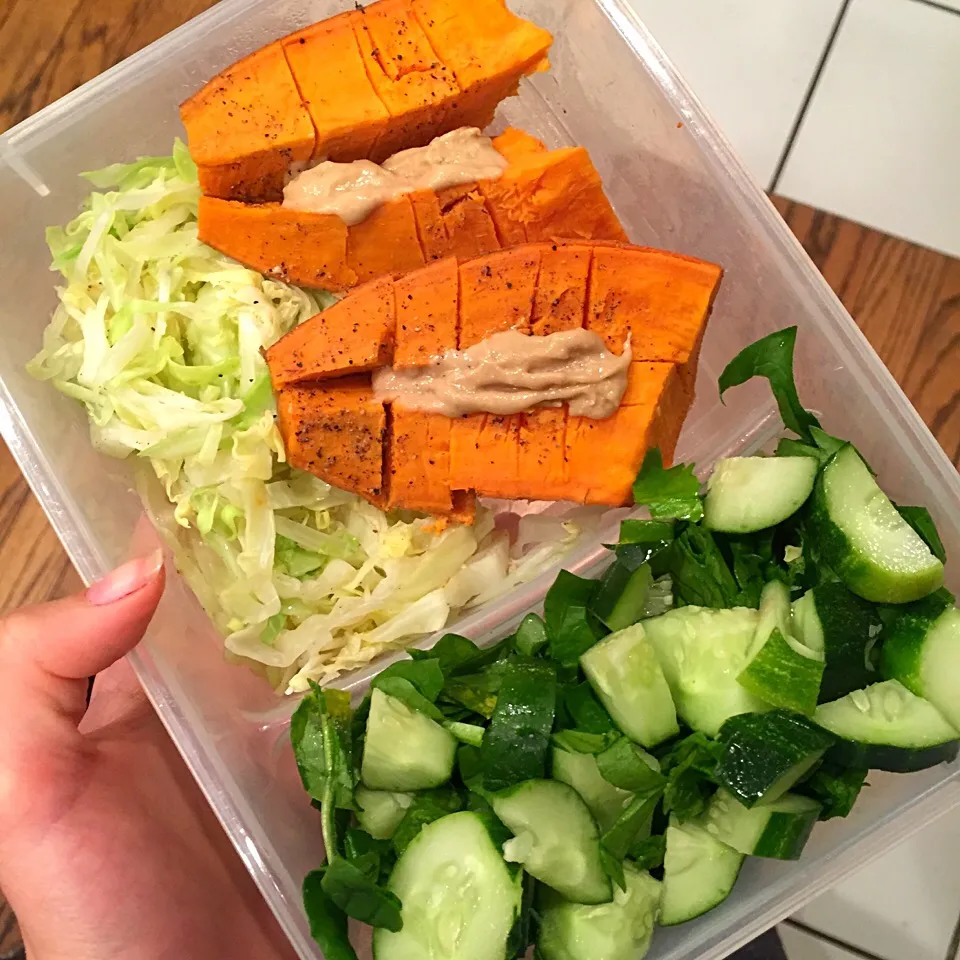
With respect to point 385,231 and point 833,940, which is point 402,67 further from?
point 833,940

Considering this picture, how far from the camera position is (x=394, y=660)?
131cm

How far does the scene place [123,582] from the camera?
109 cm

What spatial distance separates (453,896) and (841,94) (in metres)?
1.64

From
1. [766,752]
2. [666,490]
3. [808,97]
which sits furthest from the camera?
[808,97]

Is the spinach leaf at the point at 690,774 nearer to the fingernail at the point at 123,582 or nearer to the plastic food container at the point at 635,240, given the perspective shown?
the plastic food container at the point at 635,240

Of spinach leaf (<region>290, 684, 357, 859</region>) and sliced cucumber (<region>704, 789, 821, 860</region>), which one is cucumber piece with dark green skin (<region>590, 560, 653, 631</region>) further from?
spinach leaf (<region>290, 684, 357, 859</region>)

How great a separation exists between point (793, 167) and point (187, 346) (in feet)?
3.91

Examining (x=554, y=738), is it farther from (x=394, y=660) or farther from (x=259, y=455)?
(x=259, y=455)

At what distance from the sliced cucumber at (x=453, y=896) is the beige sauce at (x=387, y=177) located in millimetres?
775

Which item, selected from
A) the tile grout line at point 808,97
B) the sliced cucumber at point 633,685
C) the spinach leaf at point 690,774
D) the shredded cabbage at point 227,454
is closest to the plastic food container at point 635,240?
the shredded cabbage at point 227,454

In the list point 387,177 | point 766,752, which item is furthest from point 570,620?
point 387,177

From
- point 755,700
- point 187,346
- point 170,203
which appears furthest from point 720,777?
point 170,203

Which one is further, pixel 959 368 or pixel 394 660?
pixel 959 368

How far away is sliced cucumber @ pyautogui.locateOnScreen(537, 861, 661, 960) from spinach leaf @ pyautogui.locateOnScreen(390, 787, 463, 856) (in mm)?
156
